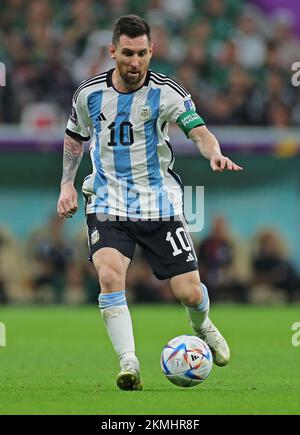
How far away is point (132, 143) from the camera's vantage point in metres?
8.93

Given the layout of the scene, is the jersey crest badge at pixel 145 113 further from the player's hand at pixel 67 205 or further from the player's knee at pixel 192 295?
the player's knee at pixel 192 295

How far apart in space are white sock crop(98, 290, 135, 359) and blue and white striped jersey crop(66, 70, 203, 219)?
70 centimetres

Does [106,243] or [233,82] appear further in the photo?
[233,82]

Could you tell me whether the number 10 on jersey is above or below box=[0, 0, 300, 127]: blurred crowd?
below

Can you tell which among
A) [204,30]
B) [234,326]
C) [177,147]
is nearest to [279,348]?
[234,326]

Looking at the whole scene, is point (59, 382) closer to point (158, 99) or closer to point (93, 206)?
point (93, 206)

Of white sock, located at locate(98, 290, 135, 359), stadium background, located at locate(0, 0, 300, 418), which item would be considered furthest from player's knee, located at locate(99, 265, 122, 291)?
stadium background, located at locate(0, 0, 300, 418)

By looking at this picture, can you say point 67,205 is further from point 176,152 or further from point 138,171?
point 176,152

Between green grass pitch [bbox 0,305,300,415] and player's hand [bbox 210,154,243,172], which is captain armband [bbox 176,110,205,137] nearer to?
player's hand [bbox 210,154,243,172]

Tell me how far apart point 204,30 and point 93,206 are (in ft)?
44.0

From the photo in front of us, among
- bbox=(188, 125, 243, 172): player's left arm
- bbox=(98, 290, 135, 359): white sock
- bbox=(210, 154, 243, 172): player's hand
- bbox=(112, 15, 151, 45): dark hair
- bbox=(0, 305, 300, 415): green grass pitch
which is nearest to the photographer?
bbox=(0, 305, 300, 415): green grass pitch

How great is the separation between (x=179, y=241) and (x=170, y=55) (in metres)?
12.4

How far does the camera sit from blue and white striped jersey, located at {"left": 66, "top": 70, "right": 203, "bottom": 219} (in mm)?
8906
